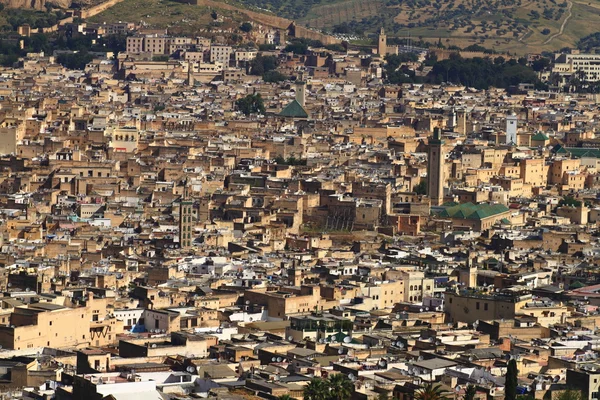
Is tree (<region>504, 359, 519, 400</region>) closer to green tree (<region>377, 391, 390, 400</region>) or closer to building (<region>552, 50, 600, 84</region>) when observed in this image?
green tree (<region>377, 391, 390, 400</region>)

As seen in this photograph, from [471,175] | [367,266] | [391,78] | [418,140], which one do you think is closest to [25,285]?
[367,266]

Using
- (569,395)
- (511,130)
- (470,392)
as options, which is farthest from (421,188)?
(470,392)

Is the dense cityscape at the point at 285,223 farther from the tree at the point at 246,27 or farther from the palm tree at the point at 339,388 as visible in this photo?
the tree at the point at 246,27

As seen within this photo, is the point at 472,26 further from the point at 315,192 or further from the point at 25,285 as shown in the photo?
the point at 25,285

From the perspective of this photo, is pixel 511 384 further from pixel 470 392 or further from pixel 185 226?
pixel 185 226

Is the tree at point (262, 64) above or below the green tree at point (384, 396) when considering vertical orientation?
above

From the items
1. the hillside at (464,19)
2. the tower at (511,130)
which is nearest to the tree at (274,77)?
the tower at (511,130)

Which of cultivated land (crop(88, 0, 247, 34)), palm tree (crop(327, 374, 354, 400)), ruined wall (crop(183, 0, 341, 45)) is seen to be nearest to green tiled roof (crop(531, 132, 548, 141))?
cultivated land (crop(88, 0, 247, 34))
